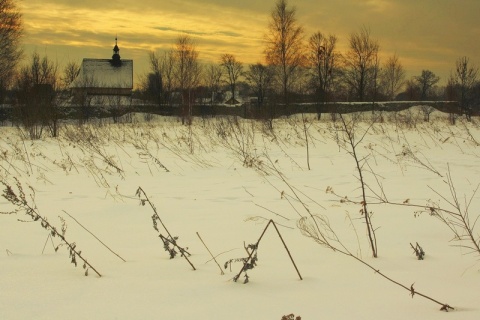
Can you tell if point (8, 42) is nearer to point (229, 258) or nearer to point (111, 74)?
point (111, 74)

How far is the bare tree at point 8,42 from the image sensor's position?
27250 millimetres

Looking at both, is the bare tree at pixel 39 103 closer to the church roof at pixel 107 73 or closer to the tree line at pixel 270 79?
the tree line at pixel 270 79

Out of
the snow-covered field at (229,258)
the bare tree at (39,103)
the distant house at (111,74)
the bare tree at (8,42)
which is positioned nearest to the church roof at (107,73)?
the distant house at (111,74)

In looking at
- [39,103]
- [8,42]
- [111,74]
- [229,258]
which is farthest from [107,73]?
[229,258]

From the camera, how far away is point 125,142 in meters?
10.7

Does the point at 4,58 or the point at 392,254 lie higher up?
the point at 4,58

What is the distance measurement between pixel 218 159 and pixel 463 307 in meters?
5.95

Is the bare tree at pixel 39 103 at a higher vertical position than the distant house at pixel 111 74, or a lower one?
lower

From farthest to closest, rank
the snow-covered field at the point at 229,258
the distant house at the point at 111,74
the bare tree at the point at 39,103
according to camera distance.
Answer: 1. the distant house at the point at 111,74
2. the bare tree at the point at 39,103
3. the snow-covered field at the point at 229,258

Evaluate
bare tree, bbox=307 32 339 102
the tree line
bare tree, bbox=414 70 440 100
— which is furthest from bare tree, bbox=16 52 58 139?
bare tree, bbox=414 70 440 100

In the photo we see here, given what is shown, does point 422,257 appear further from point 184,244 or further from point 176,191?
point 176,191

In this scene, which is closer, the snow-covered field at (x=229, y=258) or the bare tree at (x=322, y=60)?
the snow-covered field at (x=229, y=258)

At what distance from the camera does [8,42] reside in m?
27.7

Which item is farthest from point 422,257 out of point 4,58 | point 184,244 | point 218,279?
point 4,58
